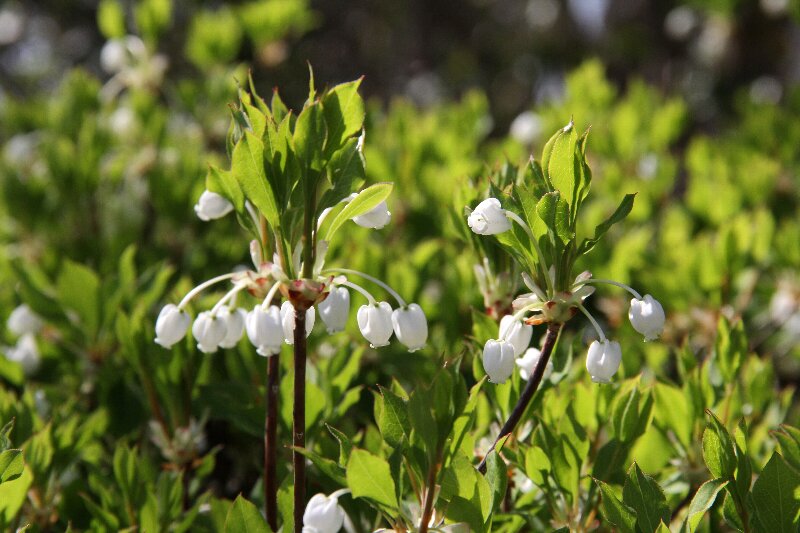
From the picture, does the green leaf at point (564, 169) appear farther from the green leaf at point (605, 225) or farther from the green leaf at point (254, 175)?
the green leaf at point (254, 175)

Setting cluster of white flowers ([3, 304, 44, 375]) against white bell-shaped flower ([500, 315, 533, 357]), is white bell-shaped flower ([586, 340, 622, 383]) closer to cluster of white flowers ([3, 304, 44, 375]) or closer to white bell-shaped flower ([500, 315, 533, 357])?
white bell-shaped flower ([500, 315, 533, 357])

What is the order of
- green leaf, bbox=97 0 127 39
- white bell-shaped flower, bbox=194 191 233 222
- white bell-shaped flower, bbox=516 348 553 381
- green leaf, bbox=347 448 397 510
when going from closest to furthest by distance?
1. green leaf, bbox=347 448 397 510
2. white bell-shaped flower, bbox=194 191 233 222
3. white bell-shaped flower, bbox=516 348 553 381
4. green leaf, bbox=97 0 127 39

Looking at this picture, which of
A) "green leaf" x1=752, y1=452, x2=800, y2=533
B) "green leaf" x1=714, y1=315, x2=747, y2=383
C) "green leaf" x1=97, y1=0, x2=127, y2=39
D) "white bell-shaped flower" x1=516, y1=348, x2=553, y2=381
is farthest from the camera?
"green leaf" x1=97, y1=0, x2=127, y2=39

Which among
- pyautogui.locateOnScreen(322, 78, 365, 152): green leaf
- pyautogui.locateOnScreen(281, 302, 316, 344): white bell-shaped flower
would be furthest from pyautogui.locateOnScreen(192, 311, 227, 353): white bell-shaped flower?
pyautogui.locateOnScreen(322, 78, 365, 152): green leaf

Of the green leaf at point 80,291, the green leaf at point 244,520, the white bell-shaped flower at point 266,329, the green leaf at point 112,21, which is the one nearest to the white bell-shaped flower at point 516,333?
the white bell-shaped flower at point 266,329

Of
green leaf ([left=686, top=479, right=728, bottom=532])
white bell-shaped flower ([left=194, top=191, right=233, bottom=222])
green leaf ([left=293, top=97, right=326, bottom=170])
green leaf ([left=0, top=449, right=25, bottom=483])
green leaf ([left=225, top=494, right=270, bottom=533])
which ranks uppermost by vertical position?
green leaf ([left=293, top=97, right=326, bottom=170])

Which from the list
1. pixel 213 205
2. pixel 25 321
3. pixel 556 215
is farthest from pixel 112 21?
pixel 556 215
